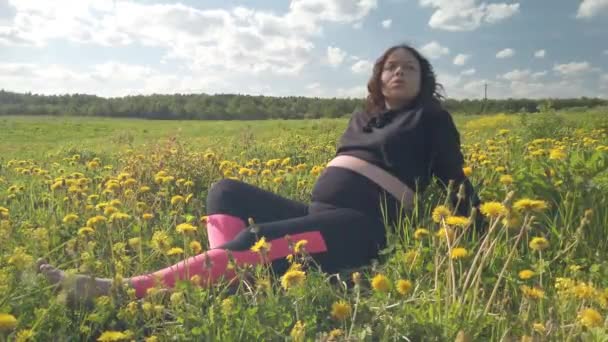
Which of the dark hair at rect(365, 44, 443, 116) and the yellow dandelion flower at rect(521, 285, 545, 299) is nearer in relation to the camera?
the yellow dandelion flower at rect(521, 285, 545, 299)

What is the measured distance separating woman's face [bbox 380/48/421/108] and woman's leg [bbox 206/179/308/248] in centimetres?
90

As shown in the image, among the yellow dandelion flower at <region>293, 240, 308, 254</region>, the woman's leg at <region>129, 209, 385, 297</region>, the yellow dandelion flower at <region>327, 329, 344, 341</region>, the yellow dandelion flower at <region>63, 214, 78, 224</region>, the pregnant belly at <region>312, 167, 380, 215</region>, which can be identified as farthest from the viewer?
the yellow dandelion flower at <region>63, 214, 78, 224</region>

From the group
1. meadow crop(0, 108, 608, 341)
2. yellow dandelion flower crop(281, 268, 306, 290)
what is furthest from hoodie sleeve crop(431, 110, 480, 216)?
yellow dandelion flower crop(281, 268, 306, 290)

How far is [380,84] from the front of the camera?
3.59m

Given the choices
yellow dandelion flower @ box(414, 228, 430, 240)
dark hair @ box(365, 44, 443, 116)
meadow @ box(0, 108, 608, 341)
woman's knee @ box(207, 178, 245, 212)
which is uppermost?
dark hair @ box(365, 44, 443, 116)

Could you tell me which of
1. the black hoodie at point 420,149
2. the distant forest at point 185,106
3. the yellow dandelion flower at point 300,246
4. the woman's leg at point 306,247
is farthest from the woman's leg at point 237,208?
the distant forest at point 185,106

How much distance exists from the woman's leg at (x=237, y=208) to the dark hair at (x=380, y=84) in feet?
2.79

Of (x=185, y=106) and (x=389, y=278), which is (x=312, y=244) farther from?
(x=185, y=106)

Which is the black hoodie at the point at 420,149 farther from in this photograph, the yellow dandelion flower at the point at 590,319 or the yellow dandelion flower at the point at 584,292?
the yellow dandelion flower at the point at 590,319

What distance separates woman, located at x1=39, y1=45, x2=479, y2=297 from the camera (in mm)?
2596

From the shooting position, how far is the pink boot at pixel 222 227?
3.05m

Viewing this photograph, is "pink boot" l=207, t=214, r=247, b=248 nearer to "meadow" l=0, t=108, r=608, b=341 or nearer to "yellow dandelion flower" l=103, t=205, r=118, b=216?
"meadow" l=0, t=108, r=608, b=341

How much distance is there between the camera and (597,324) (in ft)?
A: 5.55

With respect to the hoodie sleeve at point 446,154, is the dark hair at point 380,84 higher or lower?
higher
